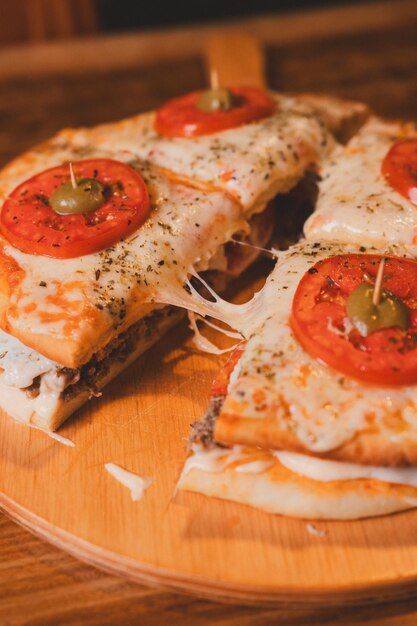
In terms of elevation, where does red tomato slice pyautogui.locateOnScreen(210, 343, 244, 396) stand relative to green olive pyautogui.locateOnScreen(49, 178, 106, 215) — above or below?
below

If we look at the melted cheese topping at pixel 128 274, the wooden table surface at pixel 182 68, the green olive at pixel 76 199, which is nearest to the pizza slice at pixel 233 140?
the melted cheese topping at pixel 128 274

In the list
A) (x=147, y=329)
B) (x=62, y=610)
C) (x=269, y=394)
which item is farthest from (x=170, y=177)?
(x=62, y=610)

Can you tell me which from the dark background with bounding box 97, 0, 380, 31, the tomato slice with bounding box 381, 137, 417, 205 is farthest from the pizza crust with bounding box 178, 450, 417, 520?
the dark background with bounding box 97, 0, 380, 31

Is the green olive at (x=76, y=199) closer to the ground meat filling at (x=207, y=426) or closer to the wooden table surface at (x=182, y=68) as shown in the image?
the ground meat filling at (x=207, y=426)

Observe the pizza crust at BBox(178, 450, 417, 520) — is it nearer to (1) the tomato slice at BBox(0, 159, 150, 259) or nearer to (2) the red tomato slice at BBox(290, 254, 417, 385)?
(2) the red tomato slice at BBox(290, 254, 417, 385)

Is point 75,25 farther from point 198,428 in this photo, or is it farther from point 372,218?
point 198,428

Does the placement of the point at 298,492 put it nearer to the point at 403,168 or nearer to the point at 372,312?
the point at 372,312

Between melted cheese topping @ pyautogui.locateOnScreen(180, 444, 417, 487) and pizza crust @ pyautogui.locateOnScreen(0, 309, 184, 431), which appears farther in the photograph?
pizza crust @ pyautogui.locateOnScreen(0, 309, 184, 431)

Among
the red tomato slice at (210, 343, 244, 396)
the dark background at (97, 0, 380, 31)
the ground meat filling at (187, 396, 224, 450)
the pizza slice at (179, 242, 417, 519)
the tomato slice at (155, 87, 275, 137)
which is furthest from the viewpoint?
the dark background at (97, 0, 380, 31)
